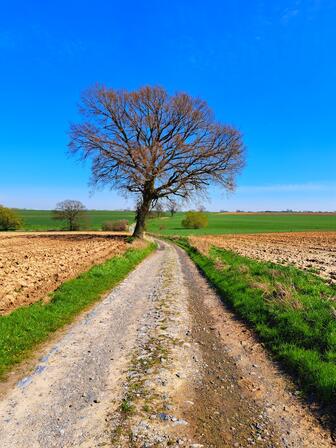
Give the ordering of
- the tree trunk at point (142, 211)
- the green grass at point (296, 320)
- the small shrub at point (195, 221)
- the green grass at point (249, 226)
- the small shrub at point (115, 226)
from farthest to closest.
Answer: the small shrub at point (195, 221), the green grass at point (249, 226), the small shrub at point (115, 226), the tree trunk at point (142, 211), the green grass at point (296, 320)

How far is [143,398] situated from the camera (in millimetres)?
5148

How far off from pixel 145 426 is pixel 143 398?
0.75 meters

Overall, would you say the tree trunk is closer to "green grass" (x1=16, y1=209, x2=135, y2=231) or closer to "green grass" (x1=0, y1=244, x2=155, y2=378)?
"green grass" (x1=0, y1=244, x2=155, y2=378)

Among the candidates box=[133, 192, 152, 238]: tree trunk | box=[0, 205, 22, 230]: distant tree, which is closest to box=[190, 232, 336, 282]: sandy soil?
box=[133, 192, 152, 238]: tree trunk

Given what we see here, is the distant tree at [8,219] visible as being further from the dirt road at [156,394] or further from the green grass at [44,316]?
the dirt road at [156,394]

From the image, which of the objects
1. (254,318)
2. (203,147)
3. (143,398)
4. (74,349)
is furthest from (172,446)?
(203,147)

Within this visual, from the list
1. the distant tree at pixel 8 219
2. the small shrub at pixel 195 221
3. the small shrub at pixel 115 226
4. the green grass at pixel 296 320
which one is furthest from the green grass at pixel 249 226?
the green grass at pixel 296 320

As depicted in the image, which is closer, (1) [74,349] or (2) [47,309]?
(1) [74,349]

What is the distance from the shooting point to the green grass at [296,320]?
5.75 metres

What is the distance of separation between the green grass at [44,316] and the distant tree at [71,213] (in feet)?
241

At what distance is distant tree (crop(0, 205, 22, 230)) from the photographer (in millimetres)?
78250

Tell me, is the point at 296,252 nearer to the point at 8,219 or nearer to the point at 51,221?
the point at 8,219

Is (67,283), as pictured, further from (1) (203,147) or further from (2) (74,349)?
(1) (203,147)

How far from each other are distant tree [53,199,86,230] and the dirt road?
79864mm
